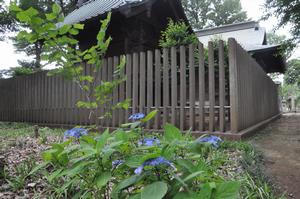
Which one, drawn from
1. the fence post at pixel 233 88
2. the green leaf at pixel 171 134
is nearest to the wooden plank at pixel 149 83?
the fence post at pixel 233 88

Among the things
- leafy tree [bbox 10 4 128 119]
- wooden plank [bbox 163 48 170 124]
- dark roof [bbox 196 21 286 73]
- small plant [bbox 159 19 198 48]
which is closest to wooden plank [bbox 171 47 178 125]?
wooden plank [bbox 163 48 170 124]

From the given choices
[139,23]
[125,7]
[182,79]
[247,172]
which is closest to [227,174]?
[247,172]

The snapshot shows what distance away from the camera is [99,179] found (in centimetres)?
102

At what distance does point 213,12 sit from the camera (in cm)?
3228

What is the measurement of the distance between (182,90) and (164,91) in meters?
0.37

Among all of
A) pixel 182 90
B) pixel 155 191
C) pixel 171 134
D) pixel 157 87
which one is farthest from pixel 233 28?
pixel 155 191

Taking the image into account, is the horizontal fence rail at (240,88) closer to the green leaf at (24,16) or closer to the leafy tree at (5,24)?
the green leaf at (24,16)

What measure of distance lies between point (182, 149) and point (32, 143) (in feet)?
10.7

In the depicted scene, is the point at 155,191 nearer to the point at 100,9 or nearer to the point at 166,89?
the point at 166,89

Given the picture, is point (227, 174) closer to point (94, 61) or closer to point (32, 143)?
point (94, 61)

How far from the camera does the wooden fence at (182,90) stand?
4.30 m

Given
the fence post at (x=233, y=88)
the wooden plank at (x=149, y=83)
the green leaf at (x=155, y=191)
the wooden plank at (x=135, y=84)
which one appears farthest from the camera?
the wooden plank at (x=135, y=84)

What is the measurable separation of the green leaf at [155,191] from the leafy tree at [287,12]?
769cm

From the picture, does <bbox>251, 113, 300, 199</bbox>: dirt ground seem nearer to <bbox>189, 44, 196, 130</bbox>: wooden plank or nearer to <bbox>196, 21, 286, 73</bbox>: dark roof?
<bbox>189, 44, 196, 130</bbox>: wooden plank
